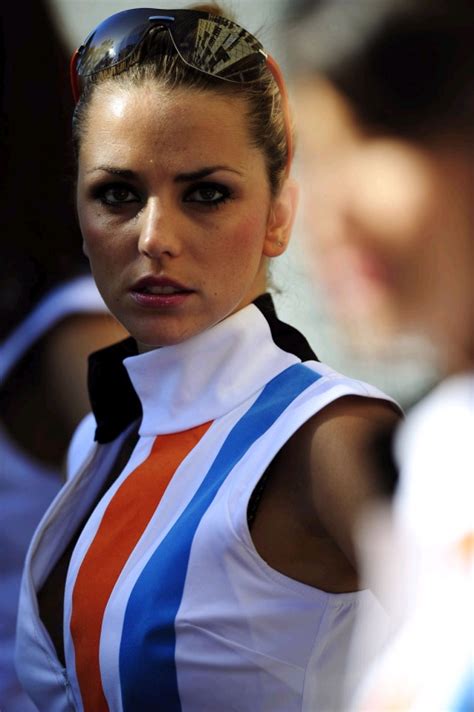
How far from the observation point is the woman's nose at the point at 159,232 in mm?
1252

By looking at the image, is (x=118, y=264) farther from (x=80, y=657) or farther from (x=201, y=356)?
(x=80, y=657)

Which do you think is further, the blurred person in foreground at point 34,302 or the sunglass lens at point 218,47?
the blurred person in foreground at point 34,302

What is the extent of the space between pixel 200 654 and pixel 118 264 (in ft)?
1.65

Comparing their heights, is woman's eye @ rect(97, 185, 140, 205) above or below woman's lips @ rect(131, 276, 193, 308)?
above

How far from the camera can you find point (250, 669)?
1.15 meters

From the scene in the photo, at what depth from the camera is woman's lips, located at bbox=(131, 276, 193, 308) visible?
4.21 feet

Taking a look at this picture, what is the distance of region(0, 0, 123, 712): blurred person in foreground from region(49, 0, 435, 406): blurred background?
0.31 ft

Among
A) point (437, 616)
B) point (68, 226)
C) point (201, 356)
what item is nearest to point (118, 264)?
point (201, 356)

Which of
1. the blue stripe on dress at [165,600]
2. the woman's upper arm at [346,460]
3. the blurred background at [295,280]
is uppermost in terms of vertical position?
the blurred background at [295,280]

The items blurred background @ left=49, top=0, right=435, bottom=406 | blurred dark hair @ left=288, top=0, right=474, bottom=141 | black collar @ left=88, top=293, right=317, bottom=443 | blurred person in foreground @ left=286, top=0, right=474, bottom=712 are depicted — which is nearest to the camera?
blurred person in foreground @ left=286, top=0, right=474, bottom=712

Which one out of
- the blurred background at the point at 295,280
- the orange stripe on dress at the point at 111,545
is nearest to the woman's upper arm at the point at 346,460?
the blurred background at the point at 295,280

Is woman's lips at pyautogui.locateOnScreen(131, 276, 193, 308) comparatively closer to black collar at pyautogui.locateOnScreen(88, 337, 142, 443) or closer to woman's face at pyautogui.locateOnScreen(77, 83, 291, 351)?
woman's face at pyautogui.locateOnScreen(77, 83, 291, 351)

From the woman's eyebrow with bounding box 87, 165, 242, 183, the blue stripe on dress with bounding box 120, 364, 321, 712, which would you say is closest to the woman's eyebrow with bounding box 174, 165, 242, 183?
the woman's eyebrow with bounding box 87, 165, 242, 183

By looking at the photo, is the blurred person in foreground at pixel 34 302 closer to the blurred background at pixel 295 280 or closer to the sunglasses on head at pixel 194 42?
the blurred background at pixel 295 280
